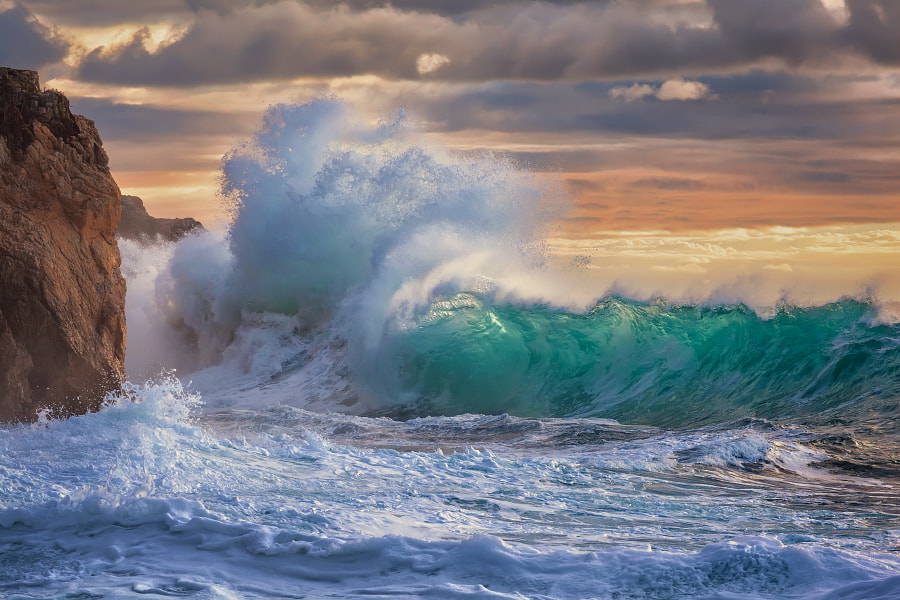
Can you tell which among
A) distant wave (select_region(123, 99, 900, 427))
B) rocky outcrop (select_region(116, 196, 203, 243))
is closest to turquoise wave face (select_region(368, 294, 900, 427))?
distant wave (select_region(123, 99, 900, 427))

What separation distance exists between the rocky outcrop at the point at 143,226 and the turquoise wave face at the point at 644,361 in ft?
47.4

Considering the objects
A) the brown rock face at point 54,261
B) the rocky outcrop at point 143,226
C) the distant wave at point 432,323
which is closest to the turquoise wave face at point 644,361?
the distant wave at point 432,323

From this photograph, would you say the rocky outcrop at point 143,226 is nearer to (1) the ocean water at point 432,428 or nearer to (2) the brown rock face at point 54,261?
(1) the ocean water at point 432,428

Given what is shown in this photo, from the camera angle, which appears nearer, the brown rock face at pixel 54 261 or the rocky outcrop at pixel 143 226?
the brown rock face at pixel 54 261

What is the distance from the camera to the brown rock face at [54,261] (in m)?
8.32

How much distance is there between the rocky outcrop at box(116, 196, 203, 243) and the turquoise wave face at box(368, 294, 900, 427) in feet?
47.4

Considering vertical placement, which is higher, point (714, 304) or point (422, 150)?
point (422, 150)

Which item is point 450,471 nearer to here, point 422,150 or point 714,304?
point 714,304

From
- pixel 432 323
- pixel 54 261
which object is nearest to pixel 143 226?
pixel 432 323

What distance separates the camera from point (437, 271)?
1700 centimetres

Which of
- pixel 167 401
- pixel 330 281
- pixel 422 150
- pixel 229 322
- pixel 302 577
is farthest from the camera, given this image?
pixel 229 322

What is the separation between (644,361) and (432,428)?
191 inches

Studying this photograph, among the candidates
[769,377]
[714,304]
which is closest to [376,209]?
[714,304]

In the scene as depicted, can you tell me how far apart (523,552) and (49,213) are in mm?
6159
